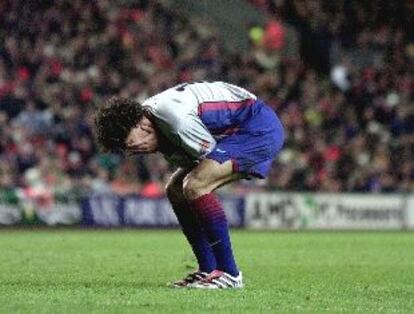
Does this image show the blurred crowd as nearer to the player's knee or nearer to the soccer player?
the soccer player

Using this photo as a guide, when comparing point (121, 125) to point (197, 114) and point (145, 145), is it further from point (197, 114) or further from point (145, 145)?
point (197, 114)

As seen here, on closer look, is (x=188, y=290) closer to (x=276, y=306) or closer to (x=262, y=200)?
(x=276, y=306)

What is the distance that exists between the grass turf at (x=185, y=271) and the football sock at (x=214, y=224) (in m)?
0.37

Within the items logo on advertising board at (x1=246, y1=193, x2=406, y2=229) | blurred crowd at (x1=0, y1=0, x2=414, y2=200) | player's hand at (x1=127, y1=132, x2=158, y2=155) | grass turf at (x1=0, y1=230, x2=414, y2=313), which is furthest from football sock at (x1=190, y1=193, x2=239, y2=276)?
logo on advertising board at (x1=246, y1=193, x2=406, y2=229)

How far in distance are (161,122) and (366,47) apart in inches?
776

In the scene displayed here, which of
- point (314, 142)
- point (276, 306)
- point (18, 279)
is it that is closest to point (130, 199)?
point (314, 142)

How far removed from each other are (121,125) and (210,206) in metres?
0.97

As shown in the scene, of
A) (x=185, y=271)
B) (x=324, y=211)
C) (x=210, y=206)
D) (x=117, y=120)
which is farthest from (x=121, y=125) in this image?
(x=324, y=211)

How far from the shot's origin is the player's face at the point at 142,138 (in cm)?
927

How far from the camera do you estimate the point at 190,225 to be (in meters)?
9.90

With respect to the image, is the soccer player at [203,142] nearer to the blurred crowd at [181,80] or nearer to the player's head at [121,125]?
the player's head at [121,125]

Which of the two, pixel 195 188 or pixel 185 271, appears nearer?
pixel 195 188

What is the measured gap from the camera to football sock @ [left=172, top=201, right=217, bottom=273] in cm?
982

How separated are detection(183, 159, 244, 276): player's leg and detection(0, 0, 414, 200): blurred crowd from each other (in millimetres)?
13574
